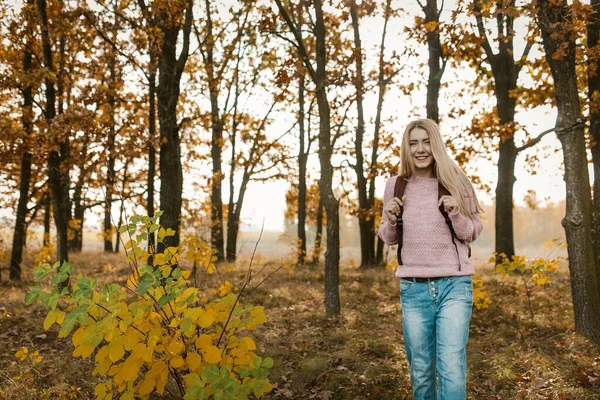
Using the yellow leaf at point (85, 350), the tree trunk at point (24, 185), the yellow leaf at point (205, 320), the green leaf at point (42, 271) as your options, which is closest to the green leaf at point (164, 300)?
the yellow leaf at point (205, 320)

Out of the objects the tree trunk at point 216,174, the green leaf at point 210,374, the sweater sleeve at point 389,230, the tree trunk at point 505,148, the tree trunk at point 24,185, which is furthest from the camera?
the tree trunk at point 216,174

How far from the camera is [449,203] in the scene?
3.00m

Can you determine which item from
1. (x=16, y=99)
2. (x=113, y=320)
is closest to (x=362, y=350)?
(x=113, y=320)

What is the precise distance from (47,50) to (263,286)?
6.92m

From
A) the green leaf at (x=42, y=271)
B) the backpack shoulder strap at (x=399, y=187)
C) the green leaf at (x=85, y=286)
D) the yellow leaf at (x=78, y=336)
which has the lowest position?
the yellow leaf at (x=78, y=336)

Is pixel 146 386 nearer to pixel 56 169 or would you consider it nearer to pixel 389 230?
pixel 389 230

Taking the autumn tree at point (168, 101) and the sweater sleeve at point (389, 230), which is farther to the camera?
the autumn tree at point (168, 101)

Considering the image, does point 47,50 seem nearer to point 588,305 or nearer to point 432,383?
point 432,383

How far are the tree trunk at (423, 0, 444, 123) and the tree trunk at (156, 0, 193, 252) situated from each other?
16.1 feet

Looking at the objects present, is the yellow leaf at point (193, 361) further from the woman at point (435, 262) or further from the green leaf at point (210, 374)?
the woman at point (435, 262)

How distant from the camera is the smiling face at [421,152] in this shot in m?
3.29

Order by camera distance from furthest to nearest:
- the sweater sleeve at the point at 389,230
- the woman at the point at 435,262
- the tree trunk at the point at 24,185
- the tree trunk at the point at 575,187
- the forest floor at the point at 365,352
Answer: the tree trunk at the point at 24,185, the tree trunk at the point at 575,187, the forest floor at the point at 365,352, the sweater sleeve at the point at 389,230, the woman at the point at 435,262

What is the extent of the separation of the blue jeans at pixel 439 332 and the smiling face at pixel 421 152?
0.81 m

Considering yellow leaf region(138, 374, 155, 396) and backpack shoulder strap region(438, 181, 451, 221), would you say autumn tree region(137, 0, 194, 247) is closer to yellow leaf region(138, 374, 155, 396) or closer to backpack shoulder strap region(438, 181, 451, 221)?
yellow leaf region(138, 374, 155, 396)
